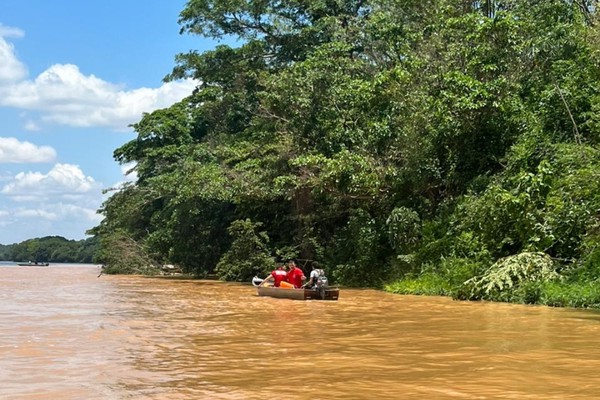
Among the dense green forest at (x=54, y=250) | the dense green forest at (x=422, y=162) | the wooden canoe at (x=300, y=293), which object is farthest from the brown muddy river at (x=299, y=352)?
the dense green forest at (x=54, y=250)

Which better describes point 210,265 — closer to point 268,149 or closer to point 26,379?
point 268,149

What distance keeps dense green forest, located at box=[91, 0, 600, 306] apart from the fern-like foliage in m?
0.04

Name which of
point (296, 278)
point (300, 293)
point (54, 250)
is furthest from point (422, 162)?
point (54, 250)

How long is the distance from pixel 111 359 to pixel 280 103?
19.3 meters

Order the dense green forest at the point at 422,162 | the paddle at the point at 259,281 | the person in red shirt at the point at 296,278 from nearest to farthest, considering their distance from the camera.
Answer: the dense green forest at the point at 422,162 → the person in red shirt at the point at 296,278 → the paddle at the point at 259,281

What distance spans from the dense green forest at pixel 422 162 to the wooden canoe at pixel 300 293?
131 inches

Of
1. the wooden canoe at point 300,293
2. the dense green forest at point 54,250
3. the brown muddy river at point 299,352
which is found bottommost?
the brown muddy river at point 299,352

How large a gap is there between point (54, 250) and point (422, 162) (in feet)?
241

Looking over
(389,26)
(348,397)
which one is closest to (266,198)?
(389,26)

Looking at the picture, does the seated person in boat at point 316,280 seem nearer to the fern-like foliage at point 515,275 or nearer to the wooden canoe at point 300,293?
the wooden canoe at point 300,293

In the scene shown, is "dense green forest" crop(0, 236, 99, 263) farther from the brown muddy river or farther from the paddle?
the brown muddy river

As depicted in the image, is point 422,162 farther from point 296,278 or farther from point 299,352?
point 299,352

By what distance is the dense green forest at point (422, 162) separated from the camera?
17406mm

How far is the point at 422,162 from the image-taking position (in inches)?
864
